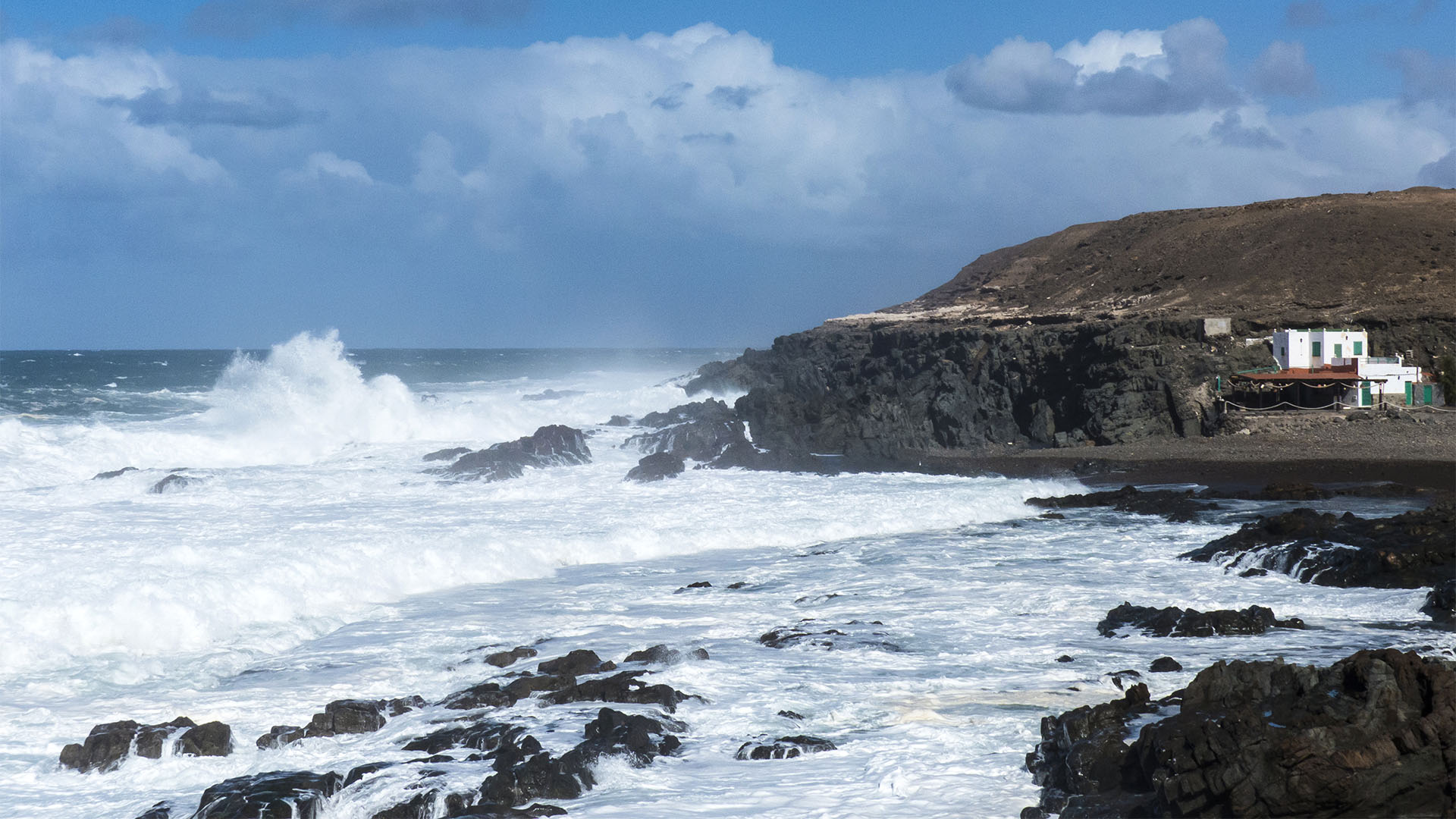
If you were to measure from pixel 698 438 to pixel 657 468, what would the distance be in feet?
11.8

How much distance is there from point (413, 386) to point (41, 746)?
69.0m

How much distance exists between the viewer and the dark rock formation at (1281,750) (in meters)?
6.95

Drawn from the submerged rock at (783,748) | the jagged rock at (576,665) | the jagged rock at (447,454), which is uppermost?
the jagged rock at (447,454)

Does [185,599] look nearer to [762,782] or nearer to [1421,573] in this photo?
[762,782]

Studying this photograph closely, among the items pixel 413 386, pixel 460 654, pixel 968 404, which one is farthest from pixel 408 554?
pixel 413 386

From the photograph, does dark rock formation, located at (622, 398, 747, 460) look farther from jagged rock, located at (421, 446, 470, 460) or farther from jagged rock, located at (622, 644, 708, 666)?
jagged rock, located at (622, 644, 708, 666)

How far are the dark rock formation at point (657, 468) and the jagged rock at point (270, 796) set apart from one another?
2065 cm

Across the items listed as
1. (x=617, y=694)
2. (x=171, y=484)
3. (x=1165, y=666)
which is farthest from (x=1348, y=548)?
(x=171, y=484)

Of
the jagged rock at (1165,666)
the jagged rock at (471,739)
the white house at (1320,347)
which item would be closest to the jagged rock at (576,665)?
the jagged rock at (471,739)

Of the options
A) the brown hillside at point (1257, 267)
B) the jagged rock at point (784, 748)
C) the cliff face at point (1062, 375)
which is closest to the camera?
the jagged rock at point (784, 748)

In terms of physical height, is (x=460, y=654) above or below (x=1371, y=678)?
below

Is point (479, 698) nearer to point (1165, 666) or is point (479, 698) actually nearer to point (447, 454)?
point (1165, 666)

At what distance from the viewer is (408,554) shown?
725 inches

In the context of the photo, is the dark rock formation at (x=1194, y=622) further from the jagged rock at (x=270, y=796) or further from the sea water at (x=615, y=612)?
the jagged rock at (x=270, y=796)
